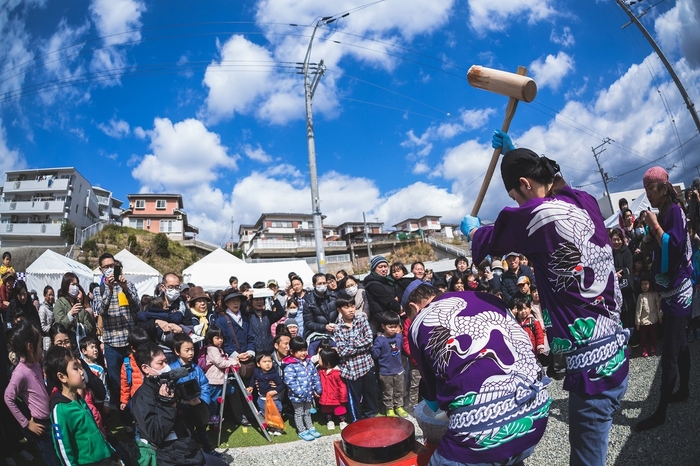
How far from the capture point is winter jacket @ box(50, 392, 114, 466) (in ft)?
9.17

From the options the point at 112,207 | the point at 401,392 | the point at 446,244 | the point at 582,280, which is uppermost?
the point at 112,207

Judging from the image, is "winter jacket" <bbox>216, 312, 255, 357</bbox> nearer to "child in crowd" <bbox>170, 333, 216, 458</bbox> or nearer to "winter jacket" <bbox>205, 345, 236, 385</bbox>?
"winter jacket" <bbox>205, 345, 236, 385</bbox>

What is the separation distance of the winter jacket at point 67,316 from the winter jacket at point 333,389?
456 cm

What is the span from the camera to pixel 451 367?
1650mm

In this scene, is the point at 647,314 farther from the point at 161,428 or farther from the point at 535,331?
the point at 161,428

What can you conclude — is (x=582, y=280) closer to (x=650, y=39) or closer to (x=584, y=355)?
(x=584, y=355)

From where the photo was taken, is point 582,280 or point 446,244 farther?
point 446,244

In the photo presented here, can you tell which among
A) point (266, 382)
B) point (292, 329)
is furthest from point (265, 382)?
point (292, 329)

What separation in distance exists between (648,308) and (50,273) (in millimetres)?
16107

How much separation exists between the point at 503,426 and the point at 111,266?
19.5 ft

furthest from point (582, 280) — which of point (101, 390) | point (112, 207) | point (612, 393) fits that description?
point (112, 207)

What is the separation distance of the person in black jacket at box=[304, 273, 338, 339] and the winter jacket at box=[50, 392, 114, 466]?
3.94 meters

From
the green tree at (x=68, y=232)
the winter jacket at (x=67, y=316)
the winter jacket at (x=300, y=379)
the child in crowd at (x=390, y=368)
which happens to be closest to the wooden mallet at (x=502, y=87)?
the child in crowd at (x=390, y=368)

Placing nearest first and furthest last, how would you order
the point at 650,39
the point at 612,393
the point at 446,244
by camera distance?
the point at 612,393, the point at 650,39, the point at 446,244
